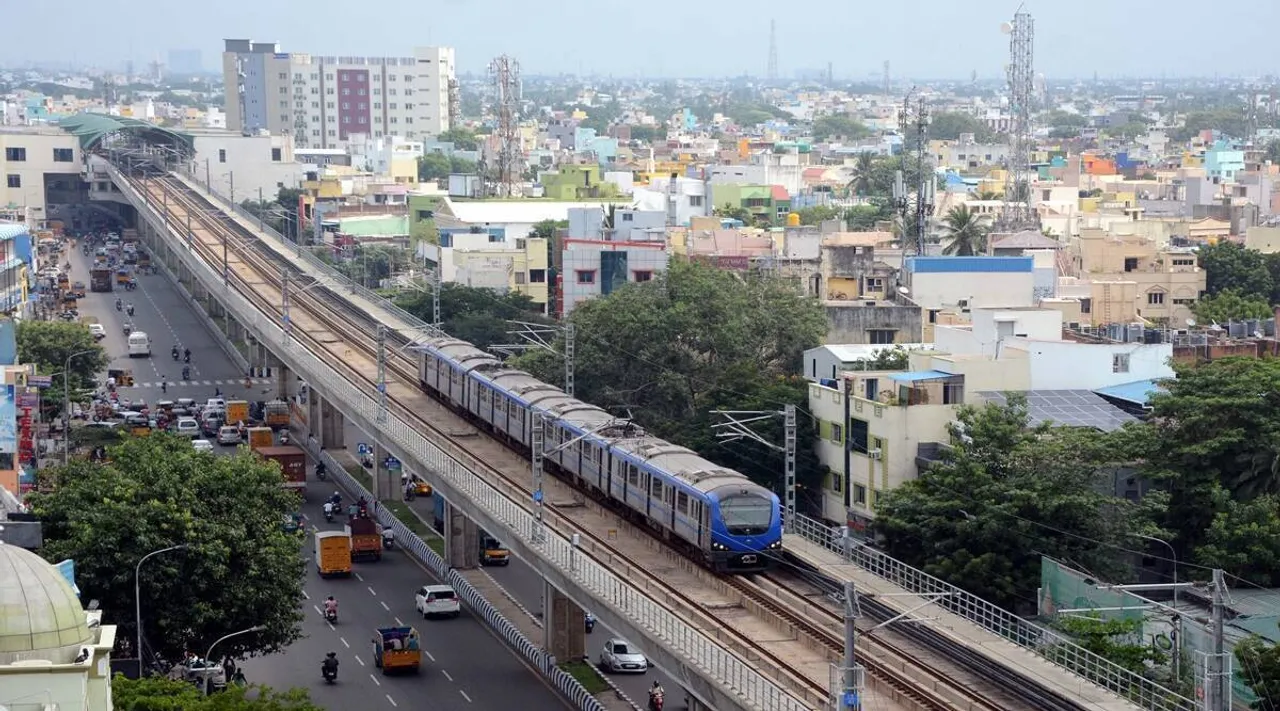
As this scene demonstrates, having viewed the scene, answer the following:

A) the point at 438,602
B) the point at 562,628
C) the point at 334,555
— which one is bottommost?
the point at 438,602

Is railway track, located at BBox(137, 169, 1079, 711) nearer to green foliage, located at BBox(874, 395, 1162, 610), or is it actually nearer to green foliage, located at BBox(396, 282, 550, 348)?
green foliage, located at BBox(874, 395, 1162, 610)

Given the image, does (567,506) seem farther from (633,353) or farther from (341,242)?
(341,242)

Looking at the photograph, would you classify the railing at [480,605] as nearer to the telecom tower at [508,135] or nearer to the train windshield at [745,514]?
the train windshield at [745,514]

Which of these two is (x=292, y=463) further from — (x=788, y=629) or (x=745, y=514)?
(x=788, y=629)

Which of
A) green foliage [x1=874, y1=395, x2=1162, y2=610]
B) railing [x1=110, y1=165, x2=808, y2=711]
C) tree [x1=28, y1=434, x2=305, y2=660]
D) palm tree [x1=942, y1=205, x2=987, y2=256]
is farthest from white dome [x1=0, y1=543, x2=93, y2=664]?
palm tree [x1=942, y1=205, x2=987, y2=256]

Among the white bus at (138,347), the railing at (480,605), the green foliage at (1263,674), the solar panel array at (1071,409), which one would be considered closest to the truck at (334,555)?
the railing at (480,605)

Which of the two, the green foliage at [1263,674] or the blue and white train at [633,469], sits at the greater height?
the blue and white train at [633,469]

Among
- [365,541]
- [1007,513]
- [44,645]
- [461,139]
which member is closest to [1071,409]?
[1007,513]
